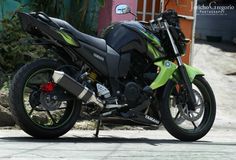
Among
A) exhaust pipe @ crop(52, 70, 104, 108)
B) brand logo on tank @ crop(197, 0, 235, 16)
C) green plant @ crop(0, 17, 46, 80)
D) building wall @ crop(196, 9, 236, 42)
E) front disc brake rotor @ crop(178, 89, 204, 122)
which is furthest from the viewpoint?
brand logo on tank @ crop(197, 0, 235, 16)

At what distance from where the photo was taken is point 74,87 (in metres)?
6.31

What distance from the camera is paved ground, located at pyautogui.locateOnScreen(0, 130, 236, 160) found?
5.43 metres

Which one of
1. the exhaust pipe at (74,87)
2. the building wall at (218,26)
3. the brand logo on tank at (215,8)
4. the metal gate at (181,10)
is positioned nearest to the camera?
the exhaust pipe at (74,87)

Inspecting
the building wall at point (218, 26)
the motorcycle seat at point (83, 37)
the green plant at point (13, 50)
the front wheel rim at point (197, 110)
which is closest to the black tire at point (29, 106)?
the motorcycle seat at point (83, 37)

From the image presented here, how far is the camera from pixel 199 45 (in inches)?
734

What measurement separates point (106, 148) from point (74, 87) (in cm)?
74

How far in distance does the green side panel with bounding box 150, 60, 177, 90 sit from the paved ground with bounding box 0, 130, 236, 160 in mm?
648

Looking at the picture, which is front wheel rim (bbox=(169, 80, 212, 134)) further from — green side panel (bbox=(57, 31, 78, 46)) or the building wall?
the building wall

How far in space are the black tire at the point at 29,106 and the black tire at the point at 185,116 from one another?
105cm

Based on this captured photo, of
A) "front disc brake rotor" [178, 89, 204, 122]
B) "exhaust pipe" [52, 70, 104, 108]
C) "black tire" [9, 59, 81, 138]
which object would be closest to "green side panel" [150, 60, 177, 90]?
"front disc brake rotor" [178, 89, 204, 122]

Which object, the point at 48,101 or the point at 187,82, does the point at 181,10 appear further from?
the point at 48,101

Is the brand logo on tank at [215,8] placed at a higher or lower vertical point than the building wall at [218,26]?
higher

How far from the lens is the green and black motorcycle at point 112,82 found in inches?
246

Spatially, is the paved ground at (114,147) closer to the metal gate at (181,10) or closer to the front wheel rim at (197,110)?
the front wheel rim at (197,110)
